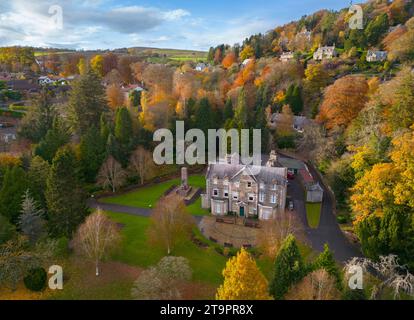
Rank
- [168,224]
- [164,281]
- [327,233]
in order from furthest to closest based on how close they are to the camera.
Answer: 1. [327,233]
2. [168,224]
3. [164,281]

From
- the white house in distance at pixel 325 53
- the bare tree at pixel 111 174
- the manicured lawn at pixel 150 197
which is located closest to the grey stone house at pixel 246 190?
the manicured lawn at pixel 150 197

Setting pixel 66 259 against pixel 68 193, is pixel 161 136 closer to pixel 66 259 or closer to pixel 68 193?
pixel 68 193

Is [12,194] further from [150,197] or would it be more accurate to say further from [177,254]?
[150,197]

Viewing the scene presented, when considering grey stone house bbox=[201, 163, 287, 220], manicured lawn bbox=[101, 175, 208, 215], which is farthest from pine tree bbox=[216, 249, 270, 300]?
manicured lawn bbox=[101, 175, 208, 215]

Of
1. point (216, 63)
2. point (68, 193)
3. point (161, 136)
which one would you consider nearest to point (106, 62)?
point (216, 63)

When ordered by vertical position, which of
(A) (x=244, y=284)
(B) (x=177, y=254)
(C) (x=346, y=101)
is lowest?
(B) (x=177, y=254)

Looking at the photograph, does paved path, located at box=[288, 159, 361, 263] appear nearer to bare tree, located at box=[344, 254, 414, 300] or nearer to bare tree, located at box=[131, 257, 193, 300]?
bare tree, located at box=[344, 254, 414, 300]

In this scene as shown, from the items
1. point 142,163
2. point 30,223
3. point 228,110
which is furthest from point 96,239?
point 228,110
